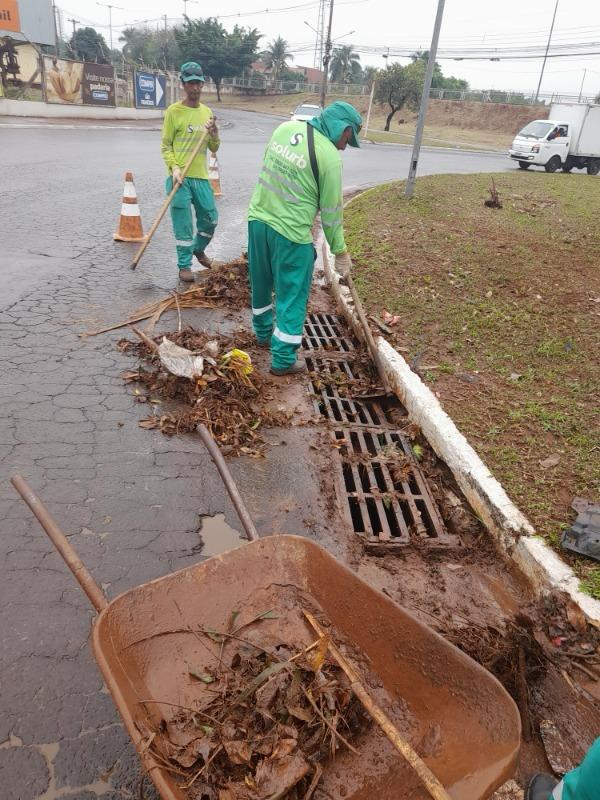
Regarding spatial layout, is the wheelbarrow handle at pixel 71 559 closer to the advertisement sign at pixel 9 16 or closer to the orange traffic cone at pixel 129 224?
the orange traffic cone at pixel 129 224

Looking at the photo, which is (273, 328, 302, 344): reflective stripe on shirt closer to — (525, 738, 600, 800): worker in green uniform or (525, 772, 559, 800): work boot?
(525, 772, 559, 800): work boot

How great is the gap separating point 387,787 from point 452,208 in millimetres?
10249

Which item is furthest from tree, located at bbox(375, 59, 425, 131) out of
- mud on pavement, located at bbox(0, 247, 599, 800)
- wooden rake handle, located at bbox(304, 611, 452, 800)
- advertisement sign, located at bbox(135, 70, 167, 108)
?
wooden rake handle, located at bbox(304, 611, 452, 800)

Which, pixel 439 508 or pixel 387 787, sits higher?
pixel 387 787

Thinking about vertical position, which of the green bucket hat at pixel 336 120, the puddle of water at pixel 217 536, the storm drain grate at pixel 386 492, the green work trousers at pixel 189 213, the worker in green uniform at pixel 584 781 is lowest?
the storm drain grate at pixel 386 492

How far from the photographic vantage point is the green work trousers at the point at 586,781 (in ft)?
5.18

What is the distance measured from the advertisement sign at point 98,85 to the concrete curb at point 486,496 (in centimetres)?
2760

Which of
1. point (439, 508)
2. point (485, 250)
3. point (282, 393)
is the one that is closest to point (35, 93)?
point (485, 250)

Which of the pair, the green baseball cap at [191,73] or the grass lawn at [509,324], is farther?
the green baseball cap at [191,73]

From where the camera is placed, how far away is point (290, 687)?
1.93 metres

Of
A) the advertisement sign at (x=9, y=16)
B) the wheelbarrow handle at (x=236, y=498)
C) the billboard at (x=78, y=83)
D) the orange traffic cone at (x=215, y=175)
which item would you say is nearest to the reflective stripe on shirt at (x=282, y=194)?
the wheelbarrow handle at (x=236, y=498)

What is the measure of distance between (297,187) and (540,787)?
3.78 meters

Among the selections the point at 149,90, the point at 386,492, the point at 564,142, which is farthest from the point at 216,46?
the point at 386,492

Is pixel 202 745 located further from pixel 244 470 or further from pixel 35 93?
pixel 35 93
